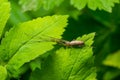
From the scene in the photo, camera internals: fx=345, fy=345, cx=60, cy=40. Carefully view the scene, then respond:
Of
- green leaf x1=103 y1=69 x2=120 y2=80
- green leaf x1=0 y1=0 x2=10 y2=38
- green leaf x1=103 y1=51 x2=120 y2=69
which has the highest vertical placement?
green leaf x1=103 y1=51 x2=120 y2=69

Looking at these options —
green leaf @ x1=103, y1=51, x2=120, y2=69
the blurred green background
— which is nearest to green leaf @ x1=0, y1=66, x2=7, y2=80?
the blurred green background

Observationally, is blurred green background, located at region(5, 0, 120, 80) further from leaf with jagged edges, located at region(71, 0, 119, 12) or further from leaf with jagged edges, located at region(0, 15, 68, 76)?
leaf with jagged edges, located at region(0, 15, 68, 76)

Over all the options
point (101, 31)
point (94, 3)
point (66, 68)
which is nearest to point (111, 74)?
point (101, 31)

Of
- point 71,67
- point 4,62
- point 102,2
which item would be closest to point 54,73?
point 71,67

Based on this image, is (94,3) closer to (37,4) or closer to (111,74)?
(37,4)

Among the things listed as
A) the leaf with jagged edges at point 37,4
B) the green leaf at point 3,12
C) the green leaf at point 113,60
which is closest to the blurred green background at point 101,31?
the green leaf at point 113,60

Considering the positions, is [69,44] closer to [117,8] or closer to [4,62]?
[4,62]

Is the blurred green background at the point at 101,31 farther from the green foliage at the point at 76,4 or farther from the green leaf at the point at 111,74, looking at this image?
the green foliage at the point at 76,4
